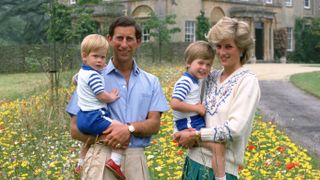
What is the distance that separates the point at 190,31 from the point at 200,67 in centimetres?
3413

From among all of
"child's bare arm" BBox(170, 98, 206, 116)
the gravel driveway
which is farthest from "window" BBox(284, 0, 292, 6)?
"child's bare arm" BBox(170, 98, 206, 116)

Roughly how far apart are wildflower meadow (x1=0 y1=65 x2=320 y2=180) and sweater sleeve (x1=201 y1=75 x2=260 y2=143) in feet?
3.90

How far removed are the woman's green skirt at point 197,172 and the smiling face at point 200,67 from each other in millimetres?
621

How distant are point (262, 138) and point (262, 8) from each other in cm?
3594

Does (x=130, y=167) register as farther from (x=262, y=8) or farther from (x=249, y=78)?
(x=262, y=8)

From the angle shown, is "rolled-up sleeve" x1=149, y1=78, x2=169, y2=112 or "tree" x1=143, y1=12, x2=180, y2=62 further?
"tree" x1=143, y1=12, x2=180, y2=62

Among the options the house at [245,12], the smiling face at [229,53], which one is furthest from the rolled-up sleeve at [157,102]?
the house at [245,12]

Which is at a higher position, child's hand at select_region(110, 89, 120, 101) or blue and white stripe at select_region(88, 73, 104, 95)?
blue and white stripe at select_region(88, 73, 104, 95)

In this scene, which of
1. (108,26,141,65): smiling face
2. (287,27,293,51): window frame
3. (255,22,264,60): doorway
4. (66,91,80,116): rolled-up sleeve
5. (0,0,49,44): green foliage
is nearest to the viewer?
(108,26,141,65): smiling face

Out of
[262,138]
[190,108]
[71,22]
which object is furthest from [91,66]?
[71,22]

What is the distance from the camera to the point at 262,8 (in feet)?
140

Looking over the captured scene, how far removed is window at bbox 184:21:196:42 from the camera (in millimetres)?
37344

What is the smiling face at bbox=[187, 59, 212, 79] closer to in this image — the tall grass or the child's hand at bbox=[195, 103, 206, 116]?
the child's hand at bbox=[195, 103, 206, 116]

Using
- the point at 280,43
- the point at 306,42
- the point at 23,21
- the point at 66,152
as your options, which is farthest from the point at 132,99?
the point at 306,42
